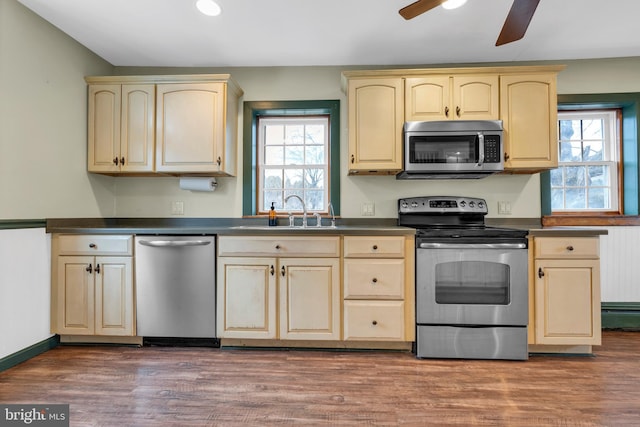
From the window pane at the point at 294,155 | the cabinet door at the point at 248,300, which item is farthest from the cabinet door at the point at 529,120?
the cabinet door at the point at 248,300

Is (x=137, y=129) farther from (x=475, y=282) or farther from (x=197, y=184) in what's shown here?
(x=475, y=282)

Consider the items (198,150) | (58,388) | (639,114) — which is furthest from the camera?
(639,114)

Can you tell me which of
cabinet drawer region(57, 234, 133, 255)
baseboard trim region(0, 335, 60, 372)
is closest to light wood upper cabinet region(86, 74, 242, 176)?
cabinet drawer region(57, 234, 133, 255)

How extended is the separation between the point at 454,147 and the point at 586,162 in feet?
4.84

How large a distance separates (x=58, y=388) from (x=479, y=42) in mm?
3694

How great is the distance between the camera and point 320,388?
78.5 inches

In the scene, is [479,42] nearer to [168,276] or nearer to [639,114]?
[639,114]

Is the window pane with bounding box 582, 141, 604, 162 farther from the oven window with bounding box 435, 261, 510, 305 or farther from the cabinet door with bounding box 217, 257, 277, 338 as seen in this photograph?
the cabinet door with bounding box 217, 257, 277, 338

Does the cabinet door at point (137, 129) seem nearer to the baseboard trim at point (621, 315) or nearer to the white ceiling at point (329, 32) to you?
the white ceiling at point (329, 32)

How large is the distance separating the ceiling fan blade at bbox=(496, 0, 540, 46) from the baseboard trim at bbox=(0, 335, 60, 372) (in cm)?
351

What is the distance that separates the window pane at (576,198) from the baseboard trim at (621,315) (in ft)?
2.86

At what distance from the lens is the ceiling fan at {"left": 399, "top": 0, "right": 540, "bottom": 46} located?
169 centimetres

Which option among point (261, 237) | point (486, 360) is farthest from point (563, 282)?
point (261, 237)

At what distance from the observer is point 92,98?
2.88 metres
